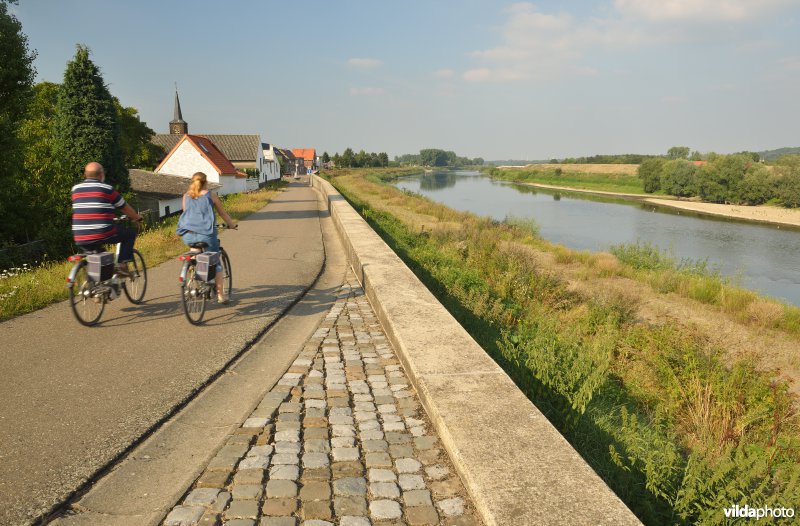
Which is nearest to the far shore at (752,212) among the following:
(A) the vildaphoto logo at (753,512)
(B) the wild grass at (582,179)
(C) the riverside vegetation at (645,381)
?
(B) the wild grass at (582,179)

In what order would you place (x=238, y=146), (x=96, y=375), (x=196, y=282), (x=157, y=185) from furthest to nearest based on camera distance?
(x=238, y=146) → (x=157, y=185) → (x=196, y=282) → (x=96, y=375)

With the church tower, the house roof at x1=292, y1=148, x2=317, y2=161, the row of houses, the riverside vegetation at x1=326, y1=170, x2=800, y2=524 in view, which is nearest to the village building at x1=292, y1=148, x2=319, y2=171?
the house roof at x1=292, y1=148, x2=317, y2=161

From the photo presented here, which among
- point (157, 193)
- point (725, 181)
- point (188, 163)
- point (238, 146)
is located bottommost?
point (157, 193)

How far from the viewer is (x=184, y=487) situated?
254cm

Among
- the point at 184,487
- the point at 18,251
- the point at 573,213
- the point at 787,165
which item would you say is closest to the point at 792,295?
the point at 184,487

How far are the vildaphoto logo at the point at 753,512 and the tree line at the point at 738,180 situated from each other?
2614 inches

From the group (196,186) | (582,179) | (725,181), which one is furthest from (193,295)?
(582,179)

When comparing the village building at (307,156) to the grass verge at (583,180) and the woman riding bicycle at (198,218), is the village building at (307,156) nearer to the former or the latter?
the grass verge at (583,180)

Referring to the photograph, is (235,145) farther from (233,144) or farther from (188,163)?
(188,163)

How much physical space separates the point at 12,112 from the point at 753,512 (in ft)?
75.4

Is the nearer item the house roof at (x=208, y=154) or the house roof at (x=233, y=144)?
the house roof at (x=208, y=154)

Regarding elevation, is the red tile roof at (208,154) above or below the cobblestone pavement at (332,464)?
above

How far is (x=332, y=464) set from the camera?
2.77 metres

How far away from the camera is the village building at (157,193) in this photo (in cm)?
2898
